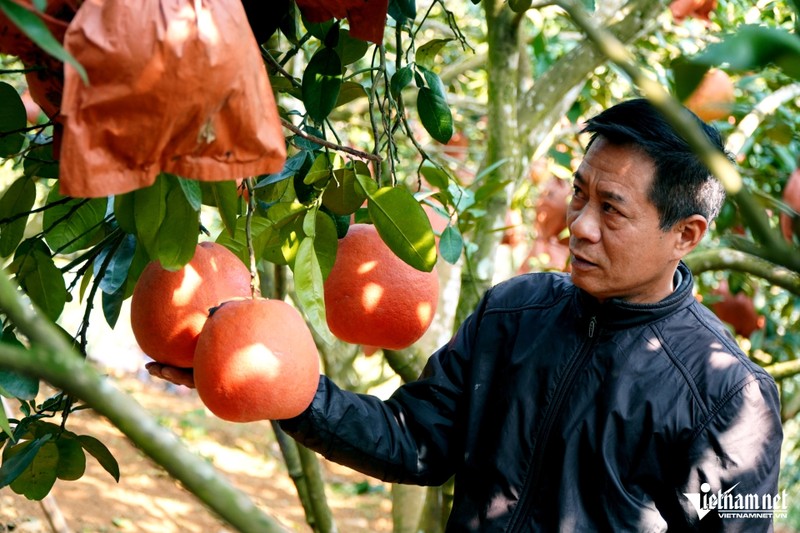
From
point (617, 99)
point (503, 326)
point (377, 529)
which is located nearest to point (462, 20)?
point (617, 99)

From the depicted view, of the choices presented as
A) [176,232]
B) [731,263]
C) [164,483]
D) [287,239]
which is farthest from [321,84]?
[164,483]

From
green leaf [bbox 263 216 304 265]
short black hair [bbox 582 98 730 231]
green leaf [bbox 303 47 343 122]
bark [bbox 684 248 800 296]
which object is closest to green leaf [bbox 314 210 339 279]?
green leaf [bbox 263 216 304 265]

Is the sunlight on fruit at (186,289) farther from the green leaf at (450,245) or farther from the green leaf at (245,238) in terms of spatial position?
the green leaf at (450,245)

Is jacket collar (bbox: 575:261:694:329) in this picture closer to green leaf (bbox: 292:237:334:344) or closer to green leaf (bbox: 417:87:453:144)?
green leaf (bbox: 417:87:453:144)

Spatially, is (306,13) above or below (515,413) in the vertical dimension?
above

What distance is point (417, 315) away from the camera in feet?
4.00

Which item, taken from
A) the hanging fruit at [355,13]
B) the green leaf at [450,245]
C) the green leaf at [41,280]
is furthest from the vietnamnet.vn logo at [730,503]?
the green leaf at [41,280]

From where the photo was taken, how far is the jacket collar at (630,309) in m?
1.43

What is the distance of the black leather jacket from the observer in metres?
1.34

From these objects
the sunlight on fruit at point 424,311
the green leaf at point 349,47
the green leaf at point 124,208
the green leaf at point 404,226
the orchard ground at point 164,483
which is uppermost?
the green leaf at point 349,47

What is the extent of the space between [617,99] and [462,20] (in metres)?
0.98

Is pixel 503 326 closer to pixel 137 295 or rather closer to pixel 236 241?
pixel 236 241

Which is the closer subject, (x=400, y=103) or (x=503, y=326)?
(x=400, y=103)

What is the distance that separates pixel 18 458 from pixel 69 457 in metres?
0.09
